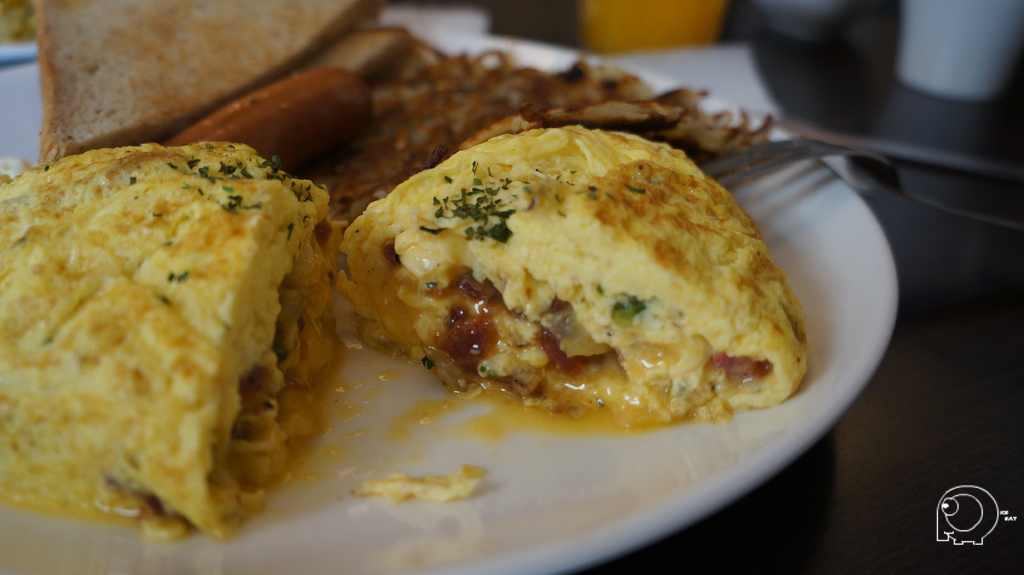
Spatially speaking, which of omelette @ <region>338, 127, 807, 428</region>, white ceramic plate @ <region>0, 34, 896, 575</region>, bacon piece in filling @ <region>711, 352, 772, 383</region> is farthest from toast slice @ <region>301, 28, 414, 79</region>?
bacon piece in filling @ <region>711, 352, 772, 383</region>

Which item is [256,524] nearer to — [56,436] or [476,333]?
[56,436]

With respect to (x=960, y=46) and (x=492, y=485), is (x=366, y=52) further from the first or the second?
(x=960, y=46)

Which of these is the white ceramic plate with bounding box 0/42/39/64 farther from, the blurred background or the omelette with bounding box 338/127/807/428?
the blurred background

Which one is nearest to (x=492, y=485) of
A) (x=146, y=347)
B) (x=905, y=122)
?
(x=146, y=347)

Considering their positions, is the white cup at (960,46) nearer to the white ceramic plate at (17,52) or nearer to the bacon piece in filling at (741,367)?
the bacon piece in filling at (741,367)

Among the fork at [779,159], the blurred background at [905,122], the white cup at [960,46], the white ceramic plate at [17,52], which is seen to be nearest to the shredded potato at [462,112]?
the fork at [779,159]

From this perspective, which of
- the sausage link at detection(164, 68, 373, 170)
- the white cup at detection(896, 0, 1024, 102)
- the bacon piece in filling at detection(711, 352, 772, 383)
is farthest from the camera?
the white cup at detection(896, 0, 1024, 102)

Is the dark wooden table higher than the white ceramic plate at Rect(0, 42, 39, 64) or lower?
higher
